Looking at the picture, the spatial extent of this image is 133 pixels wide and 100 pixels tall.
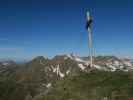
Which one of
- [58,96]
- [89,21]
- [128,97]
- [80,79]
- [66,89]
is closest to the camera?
[128,97]

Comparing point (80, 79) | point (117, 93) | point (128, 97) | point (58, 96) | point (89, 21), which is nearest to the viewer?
point (128, 97)

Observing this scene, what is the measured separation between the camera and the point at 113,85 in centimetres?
3850

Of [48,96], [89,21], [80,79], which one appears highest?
[89,21]

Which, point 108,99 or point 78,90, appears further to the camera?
point 78,90

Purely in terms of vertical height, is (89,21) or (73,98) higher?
(89,21)

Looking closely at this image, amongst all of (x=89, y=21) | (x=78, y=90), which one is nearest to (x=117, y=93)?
(x=78, y=90)

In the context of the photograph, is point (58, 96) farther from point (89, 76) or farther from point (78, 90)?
point (89, 76)

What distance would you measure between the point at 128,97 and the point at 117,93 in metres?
2.65

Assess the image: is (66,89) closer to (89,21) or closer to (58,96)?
(58,96)

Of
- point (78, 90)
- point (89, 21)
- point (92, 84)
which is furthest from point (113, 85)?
point (89, 21)

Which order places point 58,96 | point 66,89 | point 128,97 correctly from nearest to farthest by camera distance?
point 128,97
point 58,96
point 66,89

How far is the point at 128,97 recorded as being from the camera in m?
30.5

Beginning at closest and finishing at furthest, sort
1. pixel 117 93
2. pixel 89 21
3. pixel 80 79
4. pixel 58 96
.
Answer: pixel 117 93 → pixel 58 96 → pixel 80 79 → pixel 89 21

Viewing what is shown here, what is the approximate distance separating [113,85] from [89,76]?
1012 centimetres
